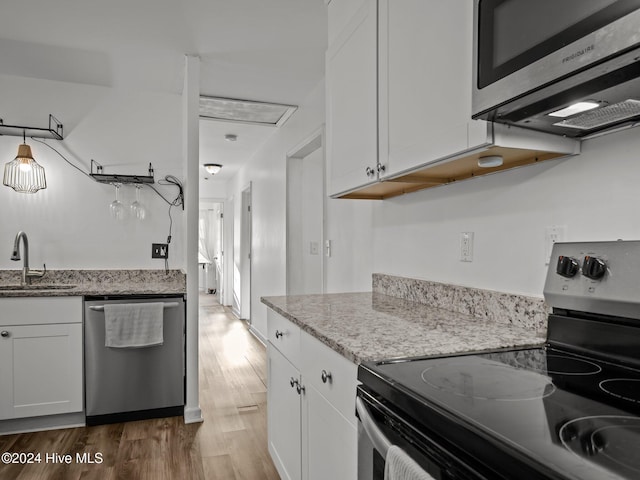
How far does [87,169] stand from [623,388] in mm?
3419

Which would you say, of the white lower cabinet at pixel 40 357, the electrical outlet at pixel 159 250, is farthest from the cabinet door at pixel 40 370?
the electrical outlet at pixel 159 250

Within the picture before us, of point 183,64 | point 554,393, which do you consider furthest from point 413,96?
point 183,64

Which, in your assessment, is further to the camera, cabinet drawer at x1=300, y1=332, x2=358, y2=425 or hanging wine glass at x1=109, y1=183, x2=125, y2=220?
hanging wine glass at x1=109, y1=183, x2=125, y2=220

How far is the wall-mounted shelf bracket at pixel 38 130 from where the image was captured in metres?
3.02

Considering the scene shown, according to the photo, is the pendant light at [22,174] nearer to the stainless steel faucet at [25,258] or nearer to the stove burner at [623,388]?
the stainless steel faucet at [25,258]

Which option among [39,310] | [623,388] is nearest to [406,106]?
[623,388]

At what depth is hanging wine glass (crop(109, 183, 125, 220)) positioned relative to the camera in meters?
3.21

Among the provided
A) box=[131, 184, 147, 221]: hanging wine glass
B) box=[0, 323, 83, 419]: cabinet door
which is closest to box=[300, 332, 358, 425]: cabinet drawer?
box=[0, 323, 83, 419]: cabinet door

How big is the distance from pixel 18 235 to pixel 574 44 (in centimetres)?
323

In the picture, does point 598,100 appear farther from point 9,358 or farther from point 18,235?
point 18,235

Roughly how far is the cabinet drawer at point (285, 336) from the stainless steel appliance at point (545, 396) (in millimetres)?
624

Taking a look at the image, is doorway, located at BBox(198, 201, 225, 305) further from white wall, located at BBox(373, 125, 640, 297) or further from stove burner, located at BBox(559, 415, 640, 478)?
stove burner, located at BBox(559, 415, 640, 478)

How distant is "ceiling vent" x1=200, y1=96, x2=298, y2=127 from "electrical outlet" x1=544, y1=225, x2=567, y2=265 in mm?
2780

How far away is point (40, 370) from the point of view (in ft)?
8.47
